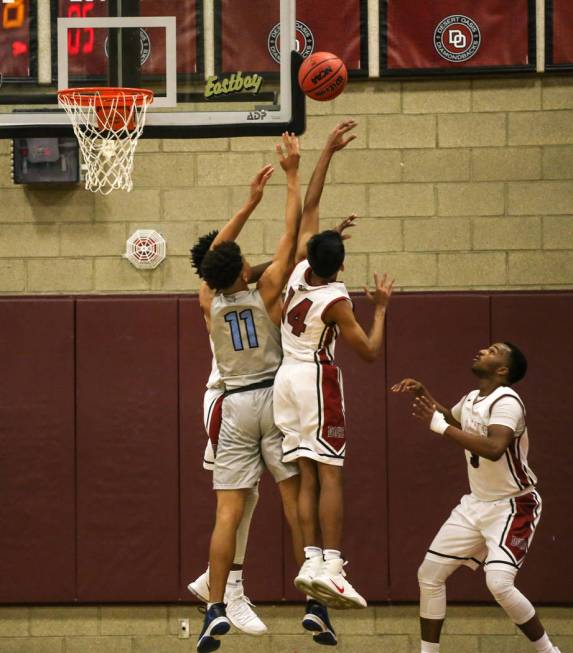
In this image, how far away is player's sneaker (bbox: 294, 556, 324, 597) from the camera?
260 inches

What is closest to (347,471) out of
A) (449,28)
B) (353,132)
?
(353,132)

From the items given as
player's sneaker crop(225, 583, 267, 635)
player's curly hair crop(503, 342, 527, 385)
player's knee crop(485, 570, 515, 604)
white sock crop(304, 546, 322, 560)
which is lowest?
player's sneaker crop(225, 583, 267, 635)

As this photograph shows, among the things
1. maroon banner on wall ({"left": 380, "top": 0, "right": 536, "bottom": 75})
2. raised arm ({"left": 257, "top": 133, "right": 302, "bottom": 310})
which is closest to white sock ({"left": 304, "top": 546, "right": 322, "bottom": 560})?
raised arm ({"left": 257, "top": 133, "right": 302, "bottom": 310})

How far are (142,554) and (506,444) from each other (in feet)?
10.2

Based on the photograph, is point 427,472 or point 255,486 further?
point 427,472

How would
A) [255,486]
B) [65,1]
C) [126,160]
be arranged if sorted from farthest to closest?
[126,160], [65,1], [255,486]

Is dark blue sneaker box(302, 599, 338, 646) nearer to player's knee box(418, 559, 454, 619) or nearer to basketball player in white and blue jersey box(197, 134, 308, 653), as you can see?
basketball player in white and blue jersey box(197, 134, 308, 653)

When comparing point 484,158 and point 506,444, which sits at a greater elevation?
point 484,158

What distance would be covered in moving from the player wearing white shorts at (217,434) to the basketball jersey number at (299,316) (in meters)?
0.39

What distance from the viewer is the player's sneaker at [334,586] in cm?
659

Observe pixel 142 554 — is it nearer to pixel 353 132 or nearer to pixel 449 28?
pixel 353 132

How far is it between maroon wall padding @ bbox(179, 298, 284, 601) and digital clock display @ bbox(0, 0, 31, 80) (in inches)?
80.0

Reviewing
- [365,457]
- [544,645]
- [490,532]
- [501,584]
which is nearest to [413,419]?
[365,457]

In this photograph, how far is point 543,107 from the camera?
30.0ft
